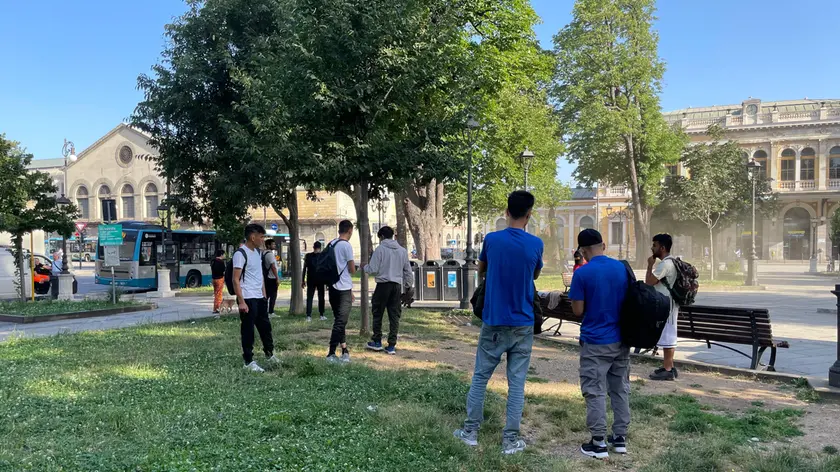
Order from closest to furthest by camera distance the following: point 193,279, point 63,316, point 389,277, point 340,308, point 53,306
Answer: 1. point 340,308
2. point 389,277
3. point 63,316
4. point 53,306
5. point 193,279

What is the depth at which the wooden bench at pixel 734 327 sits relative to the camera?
23.8 ft

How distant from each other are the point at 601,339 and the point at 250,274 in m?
4.30

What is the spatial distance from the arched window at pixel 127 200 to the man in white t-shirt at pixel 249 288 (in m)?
66.7

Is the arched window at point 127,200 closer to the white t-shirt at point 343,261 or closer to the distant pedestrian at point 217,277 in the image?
the distant pedestrian at point 217,277

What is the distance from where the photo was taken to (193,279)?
86.0 feet

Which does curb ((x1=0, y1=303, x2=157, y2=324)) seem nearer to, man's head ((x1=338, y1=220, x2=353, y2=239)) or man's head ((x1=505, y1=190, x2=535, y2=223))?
man's head ((x1=338, y1=220, x2=353, y2=239))

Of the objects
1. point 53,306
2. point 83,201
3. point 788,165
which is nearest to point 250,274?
point 53,306

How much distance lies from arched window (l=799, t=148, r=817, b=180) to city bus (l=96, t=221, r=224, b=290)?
55735 mm

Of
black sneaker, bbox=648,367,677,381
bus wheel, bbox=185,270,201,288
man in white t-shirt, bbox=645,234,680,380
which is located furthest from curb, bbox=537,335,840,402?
bus wheel, bbox=185,270,201,288

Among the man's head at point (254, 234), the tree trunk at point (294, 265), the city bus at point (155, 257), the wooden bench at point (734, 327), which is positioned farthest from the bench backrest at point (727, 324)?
the city bus at point (155, 257)

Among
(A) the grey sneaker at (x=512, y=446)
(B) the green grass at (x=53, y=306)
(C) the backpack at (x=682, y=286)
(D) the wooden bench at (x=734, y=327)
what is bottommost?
(B) the green grass at (x=53, y=306)

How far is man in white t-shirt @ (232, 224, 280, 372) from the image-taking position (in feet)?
22.2

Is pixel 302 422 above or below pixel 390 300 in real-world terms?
below

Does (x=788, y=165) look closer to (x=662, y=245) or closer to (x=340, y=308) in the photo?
(x=662, y=245)
